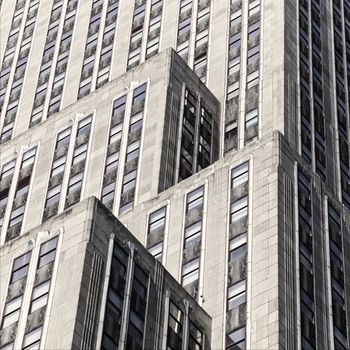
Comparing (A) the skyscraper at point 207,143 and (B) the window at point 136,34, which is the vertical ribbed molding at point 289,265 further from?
(B) the window at point 136,34

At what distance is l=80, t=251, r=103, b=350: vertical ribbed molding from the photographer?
85875 mm

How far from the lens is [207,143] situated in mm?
130000

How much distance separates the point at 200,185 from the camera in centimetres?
11419

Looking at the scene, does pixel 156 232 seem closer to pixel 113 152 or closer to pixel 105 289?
pixel 113 152

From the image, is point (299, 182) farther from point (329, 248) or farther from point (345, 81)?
point (345, 81)

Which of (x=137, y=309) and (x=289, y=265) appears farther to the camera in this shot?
(x=289, y=265)

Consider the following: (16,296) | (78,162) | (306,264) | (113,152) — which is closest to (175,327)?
(16,296)

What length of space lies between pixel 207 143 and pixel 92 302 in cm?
4387

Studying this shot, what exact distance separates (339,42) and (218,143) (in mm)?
22556

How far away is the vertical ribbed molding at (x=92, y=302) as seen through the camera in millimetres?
85875

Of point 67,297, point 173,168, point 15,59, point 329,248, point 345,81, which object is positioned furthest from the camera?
point 15,59

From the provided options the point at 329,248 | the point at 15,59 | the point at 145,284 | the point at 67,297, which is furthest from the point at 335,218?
the point at 15,59

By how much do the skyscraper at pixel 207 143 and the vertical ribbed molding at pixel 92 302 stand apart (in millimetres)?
476

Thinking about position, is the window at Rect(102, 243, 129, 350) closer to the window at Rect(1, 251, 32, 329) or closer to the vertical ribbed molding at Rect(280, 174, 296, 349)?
the window at Rect(1, 251, 32, 329)
